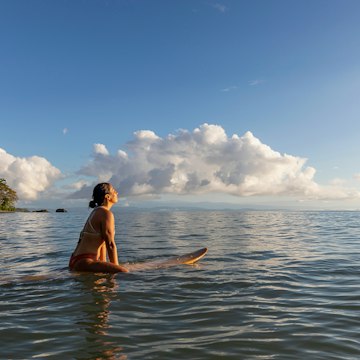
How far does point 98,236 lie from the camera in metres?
9.89

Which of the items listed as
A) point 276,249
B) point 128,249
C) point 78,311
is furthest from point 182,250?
point 78,311

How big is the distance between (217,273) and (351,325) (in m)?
4.71

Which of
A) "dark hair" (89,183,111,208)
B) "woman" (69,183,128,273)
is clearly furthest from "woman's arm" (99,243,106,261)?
"dark hair" (89,183,111,208)

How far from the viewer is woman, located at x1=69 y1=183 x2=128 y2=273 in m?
9.73

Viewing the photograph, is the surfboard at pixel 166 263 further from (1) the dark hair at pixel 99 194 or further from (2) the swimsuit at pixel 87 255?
(1) the dark hair at pixel 99 194

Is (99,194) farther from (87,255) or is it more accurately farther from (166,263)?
(166,263)

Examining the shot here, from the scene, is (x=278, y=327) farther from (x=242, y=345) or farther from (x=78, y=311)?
(x=78, y=311)

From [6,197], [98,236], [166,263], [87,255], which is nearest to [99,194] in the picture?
[98,236]

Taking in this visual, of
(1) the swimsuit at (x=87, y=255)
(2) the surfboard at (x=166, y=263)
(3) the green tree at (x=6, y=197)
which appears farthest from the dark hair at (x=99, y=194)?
(3) the green tree at (x=6, y=197)

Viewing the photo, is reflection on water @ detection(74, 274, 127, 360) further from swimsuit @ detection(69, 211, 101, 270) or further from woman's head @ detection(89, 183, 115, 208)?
woman's head @ detection(89, 183, 115, 208)

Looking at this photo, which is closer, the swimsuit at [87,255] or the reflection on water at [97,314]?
the reflection on water at [97,314]

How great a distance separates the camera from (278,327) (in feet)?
18.4

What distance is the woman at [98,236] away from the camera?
9727 mm

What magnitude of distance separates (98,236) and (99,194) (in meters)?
1.13
